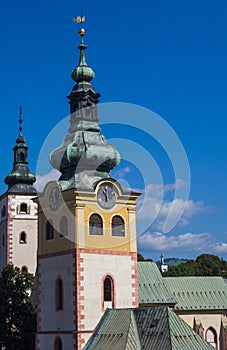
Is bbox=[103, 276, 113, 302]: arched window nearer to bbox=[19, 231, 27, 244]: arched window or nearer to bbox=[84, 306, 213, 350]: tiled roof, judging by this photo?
bbox=[84, 306, 213, 350]: tiled roof

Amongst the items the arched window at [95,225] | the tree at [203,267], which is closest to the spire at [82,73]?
the arched window at [95,225]

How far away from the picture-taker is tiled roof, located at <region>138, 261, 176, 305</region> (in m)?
49.9

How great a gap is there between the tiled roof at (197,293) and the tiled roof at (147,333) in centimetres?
1459

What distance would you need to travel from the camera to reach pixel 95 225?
4116 centimetres

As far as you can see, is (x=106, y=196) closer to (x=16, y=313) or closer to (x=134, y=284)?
(x=134, y=284)

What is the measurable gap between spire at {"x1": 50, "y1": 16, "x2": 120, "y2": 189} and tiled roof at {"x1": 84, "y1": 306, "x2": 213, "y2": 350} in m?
8.06

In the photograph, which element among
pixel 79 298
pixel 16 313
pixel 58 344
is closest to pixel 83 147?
pixel 79 298

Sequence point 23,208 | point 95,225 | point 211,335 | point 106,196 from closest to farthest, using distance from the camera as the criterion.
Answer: point 95,225
point 106,196
point 211,335
point 23,208

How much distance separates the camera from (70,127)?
43.9 metres

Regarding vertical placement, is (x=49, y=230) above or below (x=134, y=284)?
above

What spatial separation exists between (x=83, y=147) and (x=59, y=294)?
858 cm

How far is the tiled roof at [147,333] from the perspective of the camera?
35500 millimetres

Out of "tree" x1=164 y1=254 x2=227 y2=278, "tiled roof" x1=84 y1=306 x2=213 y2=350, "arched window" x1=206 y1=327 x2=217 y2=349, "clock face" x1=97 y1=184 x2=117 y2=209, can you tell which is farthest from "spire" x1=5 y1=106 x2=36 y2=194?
"tree" x1=164 y1=254 x2=227 y2=278

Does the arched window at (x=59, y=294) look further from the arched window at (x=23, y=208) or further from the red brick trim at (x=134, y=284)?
the arched window at (x=23, y=208)
